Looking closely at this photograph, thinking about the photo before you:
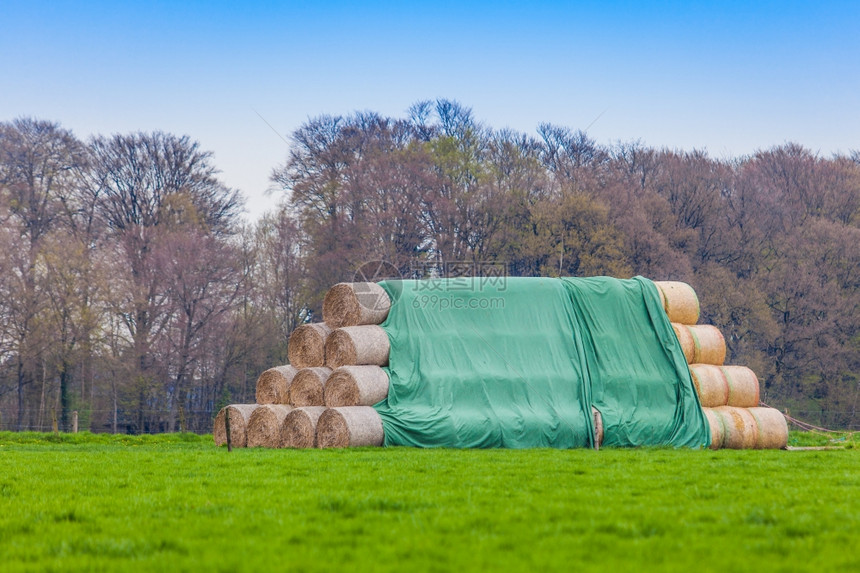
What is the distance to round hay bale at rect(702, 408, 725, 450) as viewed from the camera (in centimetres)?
2006

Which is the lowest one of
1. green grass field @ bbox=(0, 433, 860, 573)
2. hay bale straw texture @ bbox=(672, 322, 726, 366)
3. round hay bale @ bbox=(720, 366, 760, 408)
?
green grass field @ bbox=(0, 433, 860, 573)

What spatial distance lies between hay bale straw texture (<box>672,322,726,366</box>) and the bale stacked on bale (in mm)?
1439

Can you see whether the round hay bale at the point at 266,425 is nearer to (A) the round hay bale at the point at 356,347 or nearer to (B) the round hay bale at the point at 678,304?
(A) the round hay bale at the point at 356,347

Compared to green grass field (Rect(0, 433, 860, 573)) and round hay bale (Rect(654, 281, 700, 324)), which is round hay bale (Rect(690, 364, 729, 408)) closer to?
round hay bale (Rect(654, 281, 700, 324))

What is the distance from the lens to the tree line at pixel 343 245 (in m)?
37.5

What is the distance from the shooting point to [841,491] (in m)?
9.44

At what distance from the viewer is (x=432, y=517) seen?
7.71 metres

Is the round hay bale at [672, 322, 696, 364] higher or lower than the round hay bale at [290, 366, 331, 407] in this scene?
higher

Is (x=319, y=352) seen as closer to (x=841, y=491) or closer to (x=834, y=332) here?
(x=841, y=491)

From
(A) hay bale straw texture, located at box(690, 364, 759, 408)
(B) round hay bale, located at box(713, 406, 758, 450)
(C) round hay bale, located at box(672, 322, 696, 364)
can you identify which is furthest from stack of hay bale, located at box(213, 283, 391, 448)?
(B) round hay bale, located at box(713, 406, 758, 450)

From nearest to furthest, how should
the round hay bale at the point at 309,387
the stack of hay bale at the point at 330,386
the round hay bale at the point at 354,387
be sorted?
the stack of hay bale at the point at 330,386, the round hay bale at the point at 354,387, the round hay bale at the point at 309,387

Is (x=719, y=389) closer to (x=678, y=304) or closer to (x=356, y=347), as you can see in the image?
(x=678, y=304)

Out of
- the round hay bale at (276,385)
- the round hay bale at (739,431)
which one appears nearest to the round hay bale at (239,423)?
the round hay bale at (276,385)

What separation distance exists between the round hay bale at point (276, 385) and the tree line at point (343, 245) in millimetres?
16972
